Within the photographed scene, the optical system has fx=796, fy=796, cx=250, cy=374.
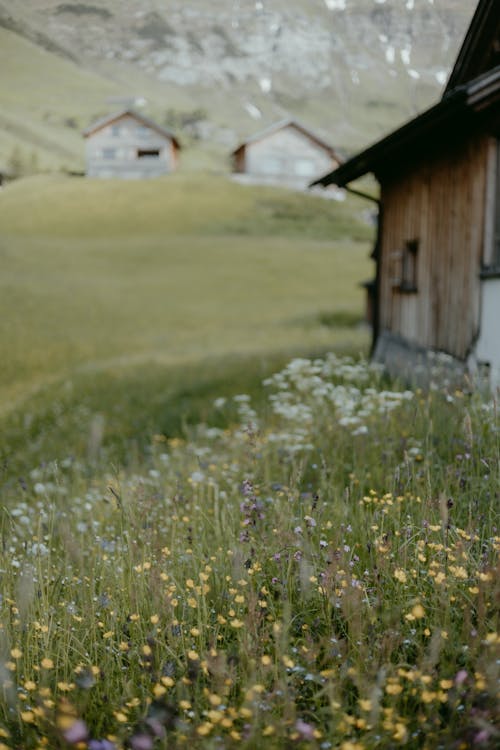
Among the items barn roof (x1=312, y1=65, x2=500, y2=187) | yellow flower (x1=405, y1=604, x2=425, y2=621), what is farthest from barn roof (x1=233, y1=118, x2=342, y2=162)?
yellow flower (x1=405, y1=604, x2=425, y2=621)

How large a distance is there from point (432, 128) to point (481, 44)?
1.78m

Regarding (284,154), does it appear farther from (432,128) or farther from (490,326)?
(490,326)

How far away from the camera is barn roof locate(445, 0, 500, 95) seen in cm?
966

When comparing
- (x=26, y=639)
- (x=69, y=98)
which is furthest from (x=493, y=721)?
(x=69, y=98)

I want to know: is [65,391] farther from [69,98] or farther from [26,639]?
[69,98]

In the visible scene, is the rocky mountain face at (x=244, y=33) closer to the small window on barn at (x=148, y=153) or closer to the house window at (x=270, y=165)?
the small window on barn at (x=148, y=153)

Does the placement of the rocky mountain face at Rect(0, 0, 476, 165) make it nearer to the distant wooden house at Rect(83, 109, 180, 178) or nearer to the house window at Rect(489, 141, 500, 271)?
the house window at Rect(489, 141, 500, 271)

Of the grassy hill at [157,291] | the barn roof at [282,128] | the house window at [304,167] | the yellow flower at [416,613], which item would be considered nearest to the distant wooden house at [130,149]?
the grassy hill at [157,291]

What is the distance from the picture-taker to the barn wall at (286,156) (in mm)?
59406

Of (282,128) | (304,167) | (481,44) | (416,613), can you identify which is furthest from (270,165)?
(416,613)

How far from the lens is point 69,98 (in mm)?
26125

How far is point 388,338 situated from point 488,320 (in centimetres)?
437

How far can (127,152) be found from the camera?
48.7 metres

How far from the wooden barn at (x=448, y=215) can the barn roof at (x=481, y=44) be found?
1 cm
